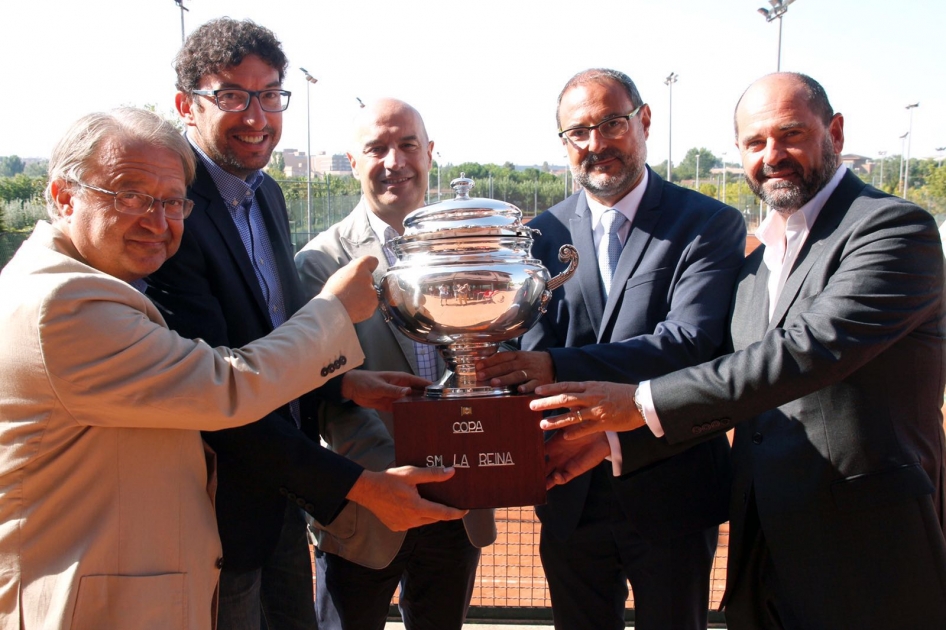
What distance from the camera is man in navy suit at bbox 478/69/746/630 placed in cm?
274

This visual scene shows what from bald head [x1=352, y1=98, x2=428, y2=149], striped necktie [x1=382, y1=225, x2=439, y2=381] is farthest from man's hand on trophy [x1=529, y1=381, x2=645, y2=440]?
bald head [x1=352, y1=98, x2=428, y2=149]

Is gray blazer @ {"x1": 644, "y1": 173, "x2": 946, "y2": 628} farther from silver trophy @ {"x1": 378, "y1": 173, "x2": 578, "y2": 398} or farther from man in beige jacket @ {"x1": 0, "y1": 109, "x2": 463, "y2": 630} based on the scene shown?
man in beige jacket @ {"x1": 0, "y1": 109, "x2": 463, "y2": 630}

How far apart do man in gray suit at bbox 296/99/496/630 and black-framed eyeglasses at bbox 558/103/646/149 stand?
2.50 ft

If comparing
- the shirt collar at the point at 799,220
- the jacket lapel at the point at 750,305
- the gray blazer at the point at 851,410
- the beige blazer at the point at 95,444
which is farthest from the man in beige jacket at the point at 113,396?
the shirt collar at the point at 799,220

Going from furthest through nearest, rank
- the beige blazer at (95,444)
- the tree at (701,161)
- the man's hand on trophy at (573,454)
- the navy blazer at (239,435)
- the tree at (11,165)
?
the tree at (701,161) → the tree at (11,165) → the man's hand on trophy at (573,454) → the navy blazer at (239,435) → the beige blazer at (95,444)

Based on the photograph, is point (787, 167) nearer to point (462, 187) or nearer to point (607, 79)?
point (607, 79)

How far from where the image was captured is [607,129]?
2979 mm

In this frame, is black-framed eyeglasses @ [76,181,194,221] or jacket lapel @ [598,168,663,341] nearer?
black-framed eyeglasses @ [76,181,194,221]

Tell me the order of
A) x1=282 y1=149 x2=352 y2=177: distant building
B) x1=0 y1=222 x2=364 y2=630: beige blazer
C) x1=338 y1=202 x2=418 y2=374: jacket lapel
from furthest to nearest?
1. x1=282 y1=149 x2=352 y2=177: distant building
2. x1=338 y1=202 x2=418 y2=374: jacket lapel
3. x1=0 y1=222 x2=364 y2=630: beige blazer

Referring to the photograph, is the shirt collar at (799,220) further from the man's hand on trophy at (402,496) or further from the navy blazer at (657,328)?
the man's hand on trophy at (402,496)

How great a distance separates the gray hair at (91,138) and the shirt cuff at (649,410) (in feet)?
5.35

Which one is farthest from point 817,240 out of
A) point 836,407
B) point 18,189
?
point 18,189

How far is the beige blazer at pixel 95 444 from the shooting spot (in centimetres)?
177

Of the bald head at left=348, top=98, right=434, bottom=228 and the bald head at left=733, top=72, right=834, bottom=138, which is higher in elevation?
the bald head at left=733, top=72, right=834, bottom=138
